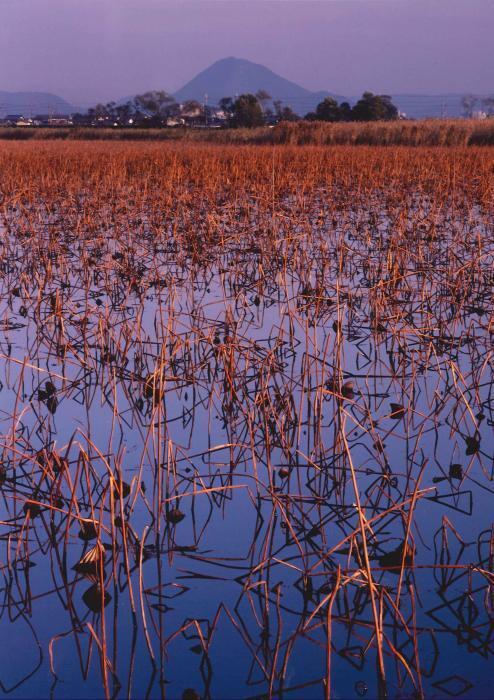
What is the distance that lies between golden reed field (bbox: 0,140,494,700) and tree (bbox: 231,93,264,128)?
33.8 m

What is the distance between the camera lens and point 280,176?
42.6 ft

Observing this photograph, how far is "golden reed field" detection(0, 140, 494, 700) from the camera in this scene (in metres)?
1.96

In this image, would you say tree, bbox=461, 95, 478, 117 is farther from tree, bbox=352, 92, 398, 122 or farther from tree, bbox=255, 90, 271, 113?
tree, bbox=352, 92, 398, 122

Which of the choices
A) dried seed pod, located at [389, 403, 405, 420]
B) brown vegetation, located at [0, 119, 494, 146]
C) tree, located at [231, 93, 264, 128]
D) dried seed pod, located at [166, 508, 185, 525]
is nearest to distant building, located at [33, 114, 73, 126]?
tree, located at [231, 93, 264, 128]

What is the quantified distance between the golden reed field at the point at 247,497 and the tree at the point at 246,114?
3381cm

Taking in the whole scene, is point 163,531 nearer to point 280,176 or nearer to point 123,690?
point 123,690

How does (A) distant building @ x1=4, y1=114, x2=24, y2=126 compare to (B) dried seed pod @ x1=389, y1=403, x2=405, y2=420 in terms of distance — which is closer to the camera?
(B) dried seed pod @ x1=389, y1=403, x2=405, y2=420

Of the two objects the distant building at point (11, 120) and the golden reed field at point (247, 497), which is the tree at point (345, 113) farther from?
the golden reed field at point (247, 497)

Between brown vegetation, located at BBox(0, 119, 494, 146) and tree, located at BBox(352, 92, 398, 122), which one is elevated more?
tree, located at BBox(352, 92, 398, 122)

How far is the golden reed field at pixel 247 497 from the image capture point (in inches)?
77.3

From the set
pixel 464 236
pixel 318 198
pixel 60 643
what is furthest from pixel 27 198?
pixel 60 643

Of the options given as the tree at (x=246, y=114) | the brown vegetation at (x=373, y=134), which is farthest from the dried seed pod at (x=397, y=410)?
the tree at (x=246, y=114)

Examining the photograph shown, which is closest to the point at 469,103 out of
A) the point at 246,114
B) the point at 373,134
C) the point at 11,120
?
the point at 11,120

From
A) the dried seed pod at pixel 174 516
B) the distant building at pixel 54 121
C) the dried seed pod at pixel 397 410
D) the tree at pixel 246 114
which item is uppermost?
the distant building at pixel 54 121
